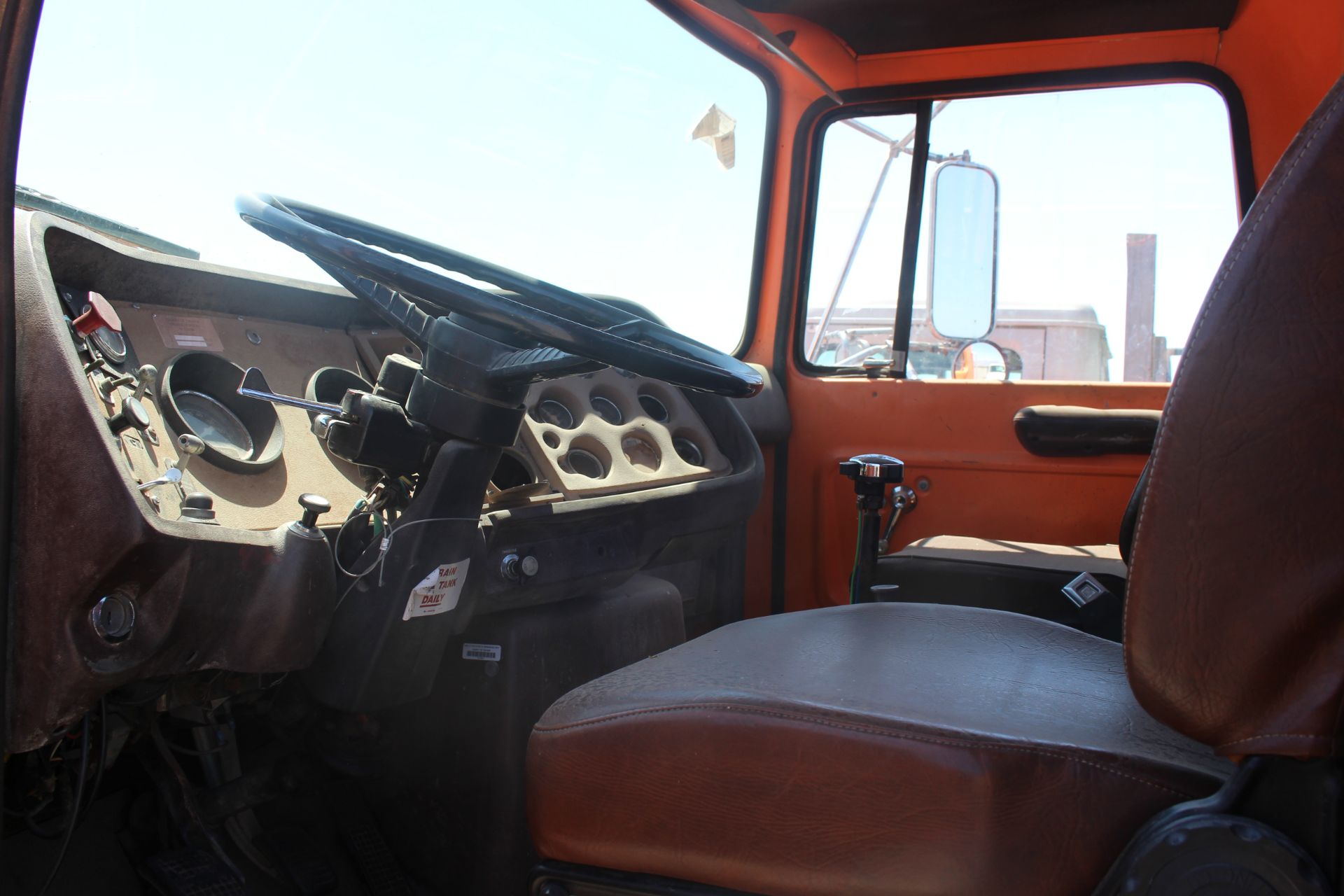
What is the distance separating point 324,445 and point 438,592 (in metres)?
0.31

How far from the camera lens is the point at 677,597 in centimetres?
171

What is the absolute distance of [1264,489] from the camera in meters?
0.64

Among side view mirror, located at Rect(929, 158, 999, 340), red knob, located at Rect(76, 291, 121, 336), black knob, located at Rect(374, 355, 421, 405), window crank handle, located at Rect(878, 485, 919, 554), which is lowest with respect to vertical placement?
window crank handle, located at Rect(878, 485, 919, 554)

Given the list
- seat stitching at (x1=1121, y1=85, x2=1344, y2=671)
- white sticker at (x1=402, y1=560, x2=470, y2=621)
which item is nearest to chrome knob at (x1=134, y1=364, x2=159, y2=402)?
white sticker at (x1=402, y1=560, x2=470, y2=621)

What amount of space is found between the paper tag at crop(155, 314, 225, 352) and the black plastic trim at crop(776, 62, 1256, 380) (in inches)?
54.1

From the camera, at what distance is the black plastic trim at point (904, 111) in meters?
2.08

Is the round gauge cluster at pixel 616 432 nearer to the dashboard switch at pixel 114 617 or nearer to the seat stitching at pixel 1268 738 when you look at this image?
the dashboard switch at pixel 114 617

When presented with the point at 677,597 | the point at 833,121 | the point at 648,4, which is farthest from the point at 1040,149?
the point at 677,597

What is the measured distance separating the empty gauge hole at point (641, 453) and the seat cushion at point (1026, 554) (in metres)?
0.56

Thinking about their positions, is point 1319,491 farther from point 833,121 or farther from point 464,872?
point 833,121

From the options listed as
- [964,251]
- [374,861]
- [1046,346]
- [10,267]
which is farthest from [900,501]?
[10,267]

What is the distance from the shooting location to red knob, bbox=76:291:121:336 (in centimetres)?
104

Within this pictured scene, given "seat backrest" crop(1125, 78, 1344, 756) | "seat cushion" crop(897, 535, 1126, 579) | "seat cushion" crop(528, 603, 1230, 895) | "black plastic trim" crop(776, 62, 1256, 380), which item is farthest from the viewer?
"black plastic trim" crop(776, 62, 1256, 380)

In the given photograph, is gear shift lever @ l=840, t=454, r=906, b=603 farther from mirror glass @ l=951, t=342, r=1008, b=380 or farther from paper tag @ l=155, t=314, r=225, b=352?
paper tag @ l=155, t=314, r=225, b=352
